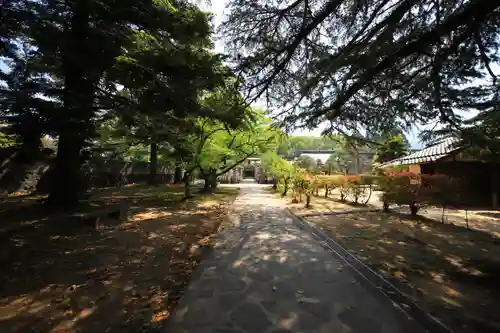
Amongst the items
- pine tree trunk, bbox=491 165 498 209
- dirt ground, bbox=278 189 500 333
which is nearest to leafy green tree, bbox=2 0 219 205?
dirt ground, bbox=278 189 500 333

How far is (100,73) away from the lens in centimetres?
899

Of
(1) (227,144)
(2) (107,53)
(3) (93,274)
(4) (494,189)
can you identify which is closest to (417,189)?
(4) (494,189)

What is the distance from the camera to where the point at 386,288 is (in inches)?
166

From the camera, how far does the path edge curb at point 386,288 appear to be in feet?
10.4

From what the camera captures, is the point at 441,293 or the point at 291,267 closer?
the point at 441,293

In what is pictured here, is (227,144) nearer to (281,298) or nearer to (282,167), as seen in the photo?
(282,167)

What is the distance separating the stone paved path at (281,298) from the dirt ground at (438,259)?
0.56 m

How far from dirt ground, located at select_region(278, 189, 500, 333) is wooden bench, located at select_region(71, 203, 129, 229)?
Answer: 5.93 meters

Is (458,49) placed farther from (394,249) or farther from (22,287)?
(22,287)

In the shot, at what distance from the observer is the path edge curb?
125 inches

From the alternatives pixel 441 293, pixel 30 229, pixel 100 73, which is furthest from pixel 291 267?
pixel 100 73

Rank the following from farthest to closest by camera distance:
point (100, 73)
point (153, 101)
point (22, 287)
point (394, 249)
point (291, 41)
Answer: point (100, 73)
point (153, 101)
point (394, 249)
point (291, 41)
point (22, 287)

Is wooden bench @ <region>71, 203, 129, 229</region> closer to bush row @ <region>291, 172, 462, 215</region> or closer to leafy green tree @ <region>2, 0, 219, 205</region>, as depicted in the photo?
leafy green tree @ <region>2, 0, 219, 205</region>

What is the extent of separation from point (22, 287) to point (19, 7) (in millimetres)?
6361
